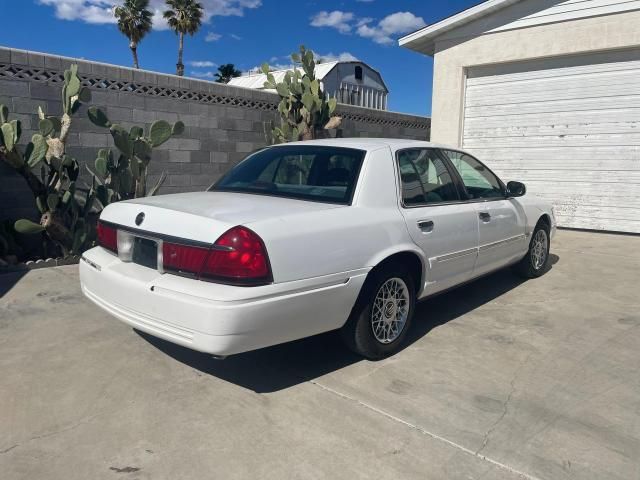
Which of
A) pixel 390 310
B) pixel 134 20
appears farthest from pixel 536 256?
→ pixel 134 20

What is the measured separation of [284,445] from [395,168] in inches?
81.3

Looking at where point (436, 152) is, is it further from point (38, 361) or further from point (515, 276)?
point (38, 361)

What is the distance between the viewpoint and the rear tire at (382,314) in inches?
136

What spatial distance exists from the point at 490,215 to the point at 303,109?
5393 mm

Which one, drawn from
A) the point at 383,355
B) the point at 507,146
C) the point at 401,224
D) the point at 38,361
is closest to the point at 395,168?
the point at 401,224

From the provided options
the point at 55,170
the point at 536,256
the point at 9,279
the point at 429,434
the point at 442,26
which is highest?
the point at 442,26

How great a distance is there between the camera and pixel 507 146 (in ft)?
32.4

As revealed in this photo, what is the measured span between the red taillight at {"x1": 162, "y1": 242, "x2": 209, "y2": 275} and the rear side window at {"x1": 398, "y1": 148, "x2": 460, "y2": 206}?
158 centimetres

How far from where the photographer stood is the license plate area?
313 centimetres

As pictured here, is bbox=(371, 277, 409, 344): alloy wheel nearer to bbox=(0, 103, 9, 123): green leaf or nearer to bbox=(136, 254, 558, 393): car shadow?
bbox=(136, 254, 558, 393): car shadow

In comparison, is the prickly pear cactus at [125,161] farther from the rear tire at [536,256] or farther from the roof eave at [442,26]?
the roof eave at [442,26]

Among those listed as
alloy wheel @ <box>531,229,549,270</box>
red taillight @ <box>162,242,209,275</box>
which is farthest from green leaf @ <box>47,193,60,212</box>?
alloy wheel @ <box>531,229,549,270</box>

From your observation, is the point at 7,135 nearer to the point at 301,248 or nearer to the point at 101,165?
the point at 101,165

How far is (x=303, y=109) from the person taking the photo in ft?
30.5
